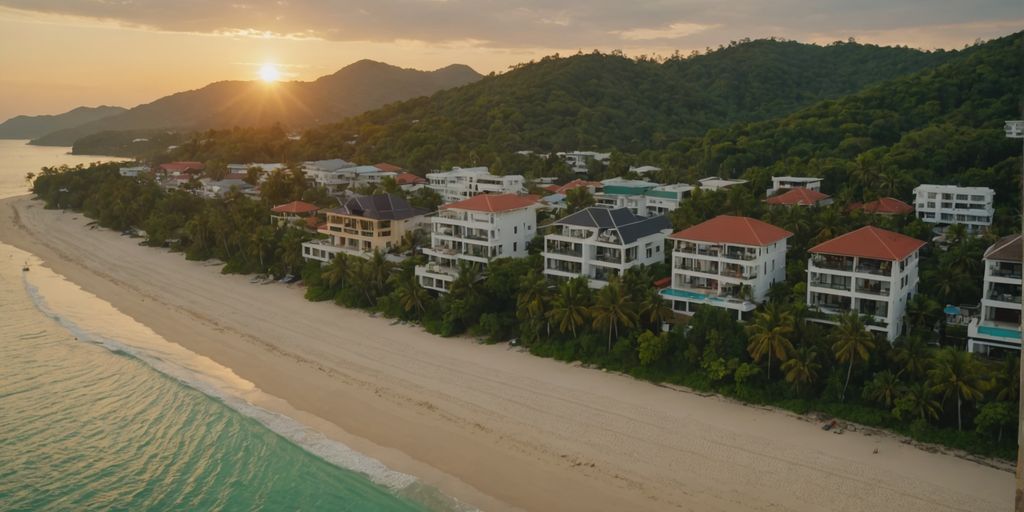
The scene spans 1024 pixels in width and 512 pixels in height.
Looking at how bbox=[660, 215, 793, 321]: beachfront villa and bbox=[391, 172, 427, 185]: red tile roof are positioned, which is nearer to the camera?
bbox=[660, 215, 793, 321]: beachfront villa

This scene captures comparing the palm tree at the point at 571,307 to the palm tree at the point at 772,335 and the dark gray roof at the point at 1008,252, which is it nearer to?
the palm tree at the point at 772,335

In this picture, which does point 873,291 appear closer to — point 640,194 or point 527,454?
point 527,454

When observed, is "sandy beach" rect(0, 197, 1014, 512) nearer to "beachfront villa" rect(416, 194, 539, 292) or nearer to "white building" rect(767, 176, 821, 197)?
"beachfront villa" rect(416, 194, 539, 292)

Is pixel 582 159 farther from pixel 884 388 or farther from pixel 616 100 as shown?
pixel 884 388

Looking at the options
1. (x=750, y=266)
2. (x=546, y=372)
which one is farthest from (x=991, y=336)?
(x=546, y=372)

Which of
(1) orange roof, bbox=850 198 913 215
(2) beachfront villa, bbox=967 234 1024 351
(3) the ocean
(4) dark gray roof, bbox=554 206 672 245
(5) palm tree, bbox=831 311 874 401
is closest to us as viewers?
(3) the ocean

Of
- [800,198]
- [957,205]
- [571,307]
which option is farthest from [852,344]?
[957,205]

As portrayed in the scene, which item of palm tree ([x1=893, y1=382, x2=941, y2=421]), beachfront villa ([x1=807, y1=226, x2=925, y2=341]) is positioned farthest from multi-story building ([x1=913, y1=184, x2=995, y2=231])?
palm tree ([x1=893, y1=382, x2=941, y2=421])
